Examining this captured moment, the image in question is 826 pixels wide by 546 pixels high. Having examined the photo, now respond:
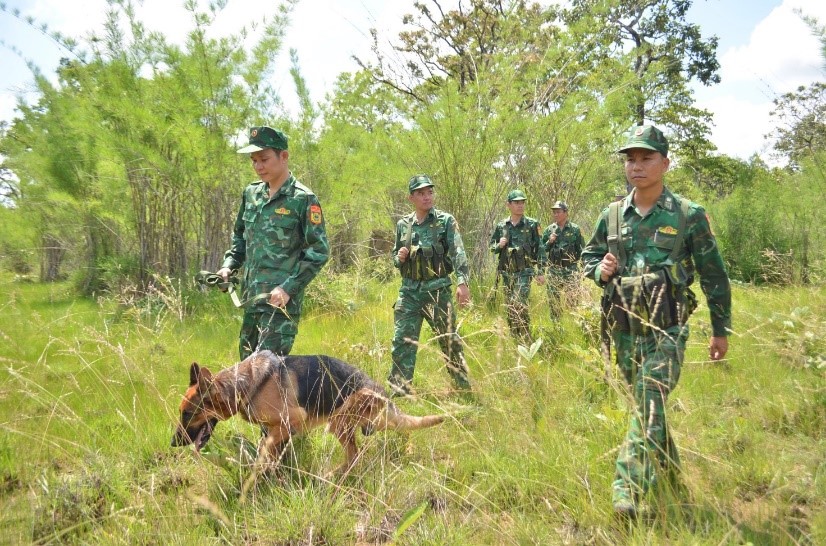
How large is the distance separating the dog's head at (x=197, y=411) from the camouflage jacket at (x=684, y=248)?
206 centimetres

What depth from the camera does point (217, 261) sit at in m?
7.36

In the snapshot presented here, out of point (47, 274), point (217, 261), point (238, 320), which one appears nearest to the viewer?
point (238, 320)

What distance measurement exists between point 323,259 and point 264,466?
1276 millimetres

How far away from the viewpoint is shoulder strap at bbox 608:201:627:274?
2.47 metres

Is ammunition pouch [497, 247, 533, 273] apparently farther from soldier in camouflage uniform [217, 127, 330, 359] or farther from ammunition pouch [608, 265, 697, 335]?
ammunition pouch [608, 265, 697, 335]

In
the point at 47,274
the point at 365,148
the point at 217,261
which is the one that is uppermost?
the point at 365,148

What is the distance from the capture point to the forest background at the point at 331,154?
254 inches

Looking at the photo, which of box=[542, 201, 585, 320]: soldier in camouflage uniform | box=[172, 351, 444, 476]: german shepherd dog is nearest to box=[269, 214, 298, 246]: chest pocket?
box=[172, 351, 444, 476]: german shepherd dog

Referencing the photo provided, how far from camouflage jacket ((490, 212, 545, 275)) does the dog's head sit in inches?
191

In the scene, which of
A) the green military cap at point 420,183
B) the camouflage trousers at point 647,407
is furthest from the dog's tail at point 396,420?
the green military cap at point 420,183

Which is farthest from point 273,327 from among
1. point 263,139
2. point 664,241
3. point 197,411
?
point 664,241

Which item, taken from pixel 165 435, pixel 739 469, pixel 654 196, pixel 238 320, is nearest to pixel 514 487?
pixel 739 469

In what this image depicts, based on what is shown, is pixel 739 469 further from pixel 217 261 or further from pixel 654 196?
pixel 217 261

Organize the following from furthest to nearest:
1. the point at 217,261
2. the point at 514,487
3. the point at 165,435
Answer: the point at 217,261 → the point at 165,435 → the point at 514,487
